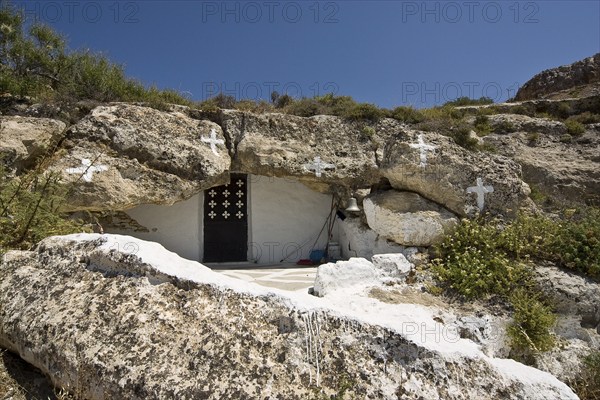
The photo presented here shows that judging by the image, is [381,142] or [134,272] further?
[381,142]

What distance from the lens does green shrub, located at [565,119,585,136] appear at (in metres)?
9.84

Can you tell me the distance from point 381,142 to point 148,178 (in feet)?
16.9

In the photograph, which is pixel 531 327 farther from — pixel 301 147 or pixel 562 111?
pixel 562 111

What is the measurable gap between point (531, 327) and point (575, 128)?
7511 millimetres

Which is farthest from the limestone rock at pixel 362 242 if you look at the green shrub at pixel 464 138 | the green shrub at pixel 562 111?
the green shrub at pixel 562 111

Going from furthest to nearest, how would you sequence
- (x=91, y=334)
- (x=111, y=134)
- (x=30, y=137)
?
(x=111, y=134) < (x=30, y=137) < (x=91, y=334)

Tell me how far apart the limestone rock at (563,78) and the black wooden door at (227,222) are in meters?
13.7

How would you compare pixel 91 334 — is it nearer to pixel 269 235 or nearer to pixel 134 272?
pixel 134 272

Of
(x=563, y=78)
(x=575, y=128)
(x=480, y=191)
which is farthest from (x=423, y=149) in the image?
(x=563, y=78)

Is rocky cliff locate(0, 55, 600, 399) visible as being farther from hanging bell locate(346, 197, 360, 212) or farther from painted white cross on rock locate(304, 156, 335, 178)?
hanging bell locate(346, 197, 360, 212)

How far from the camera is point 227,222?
8938 mm

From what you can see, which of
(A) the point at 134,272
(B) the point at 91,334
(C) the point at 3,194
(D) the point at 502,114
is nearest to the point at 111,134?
(C) the point at 3,194

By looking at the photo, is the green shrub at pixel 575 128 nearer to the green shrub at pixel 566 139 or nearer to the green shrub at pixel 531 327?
the green shrub at pixel 566 139

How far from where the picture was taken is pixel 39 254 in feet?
10.4
